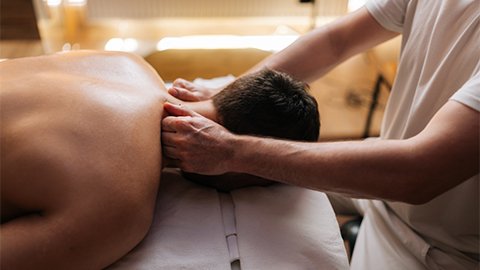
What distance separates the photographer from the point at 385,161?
3.05 feet

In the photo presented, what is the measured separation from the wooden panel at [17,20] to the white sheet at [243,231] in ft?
6.99

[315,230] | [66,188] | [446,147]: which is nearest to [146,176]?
[66,188]

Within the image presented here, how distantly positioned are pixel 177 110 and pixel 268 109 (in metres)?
0.23

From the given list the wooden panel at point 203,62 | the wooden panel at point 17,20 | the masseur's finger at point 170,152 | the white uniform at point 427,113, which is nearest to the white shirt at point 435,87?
the white uniform at point 427,113

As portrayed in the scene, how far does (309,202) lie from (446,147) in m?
0.41

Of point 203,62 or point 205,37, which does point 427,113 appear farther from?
point 205,37

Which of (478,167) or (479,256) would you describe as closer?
(478,167)

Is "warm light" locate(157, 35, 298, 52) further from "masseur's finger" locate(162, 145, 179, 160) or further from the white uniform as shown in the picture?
"masseur's finger" locate(162, 145, 179, 160)

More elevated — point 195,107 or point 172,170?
point 195,107

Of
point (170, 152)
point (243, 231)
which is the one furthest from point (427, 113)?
point (170, 152)

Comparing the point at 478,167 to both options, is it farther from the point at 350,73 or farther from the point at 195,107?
the point at 350,73

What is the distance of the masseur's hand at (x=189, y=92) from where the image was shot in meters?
Answer: 1.28

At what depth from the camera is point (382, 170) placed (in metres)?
0.93

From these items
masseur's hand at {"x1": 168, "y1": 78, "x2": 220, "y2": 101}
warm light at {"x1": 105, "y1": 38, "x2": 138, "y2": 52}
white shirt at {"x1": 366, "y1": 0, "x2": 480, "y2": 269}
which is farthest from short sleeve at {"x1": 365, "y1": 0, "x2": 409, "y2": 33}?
warm light at {"x1": 105, "y1": 38, "x2": 138, "y2": 52}
